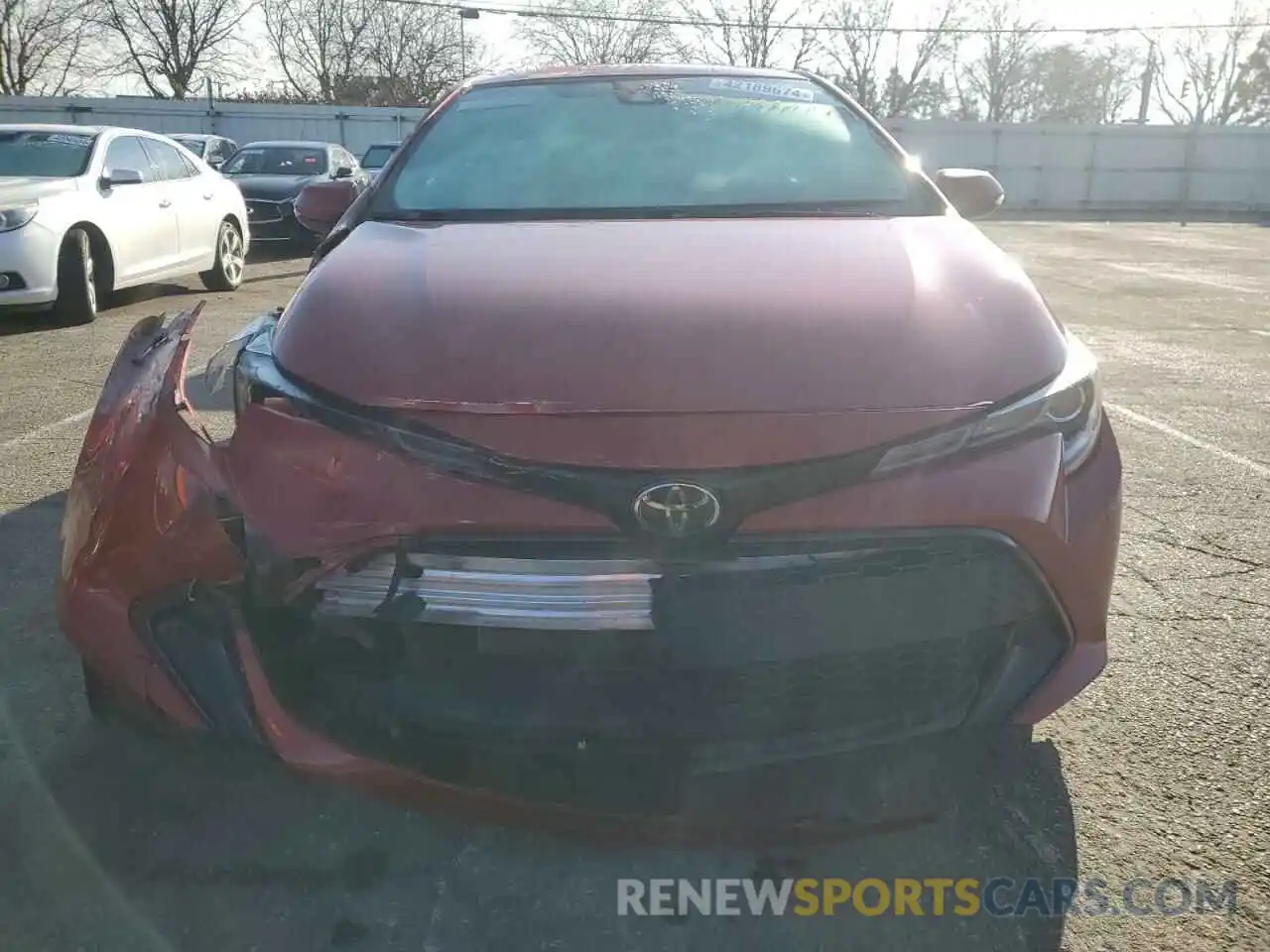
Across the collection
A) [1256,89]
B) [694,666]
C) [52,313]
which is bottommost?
[52,313]

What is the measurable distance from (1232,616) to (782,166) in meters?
1.72

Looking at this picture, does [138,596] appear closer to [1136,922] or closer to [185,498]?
[185,498]

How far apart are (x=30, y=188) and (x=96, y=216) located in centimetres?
46

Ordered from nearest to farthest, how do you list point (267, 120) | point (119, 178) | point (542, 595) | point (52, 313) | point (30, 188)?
point (542, 595)
point (30, 188)
point (119, 178)
point (52, 313)
point (267, 120)

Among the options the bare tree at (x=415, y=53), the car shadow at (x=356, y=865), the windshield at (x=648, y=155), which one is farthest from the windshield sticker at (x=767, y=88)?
the bare tree at (x=415, y=53)

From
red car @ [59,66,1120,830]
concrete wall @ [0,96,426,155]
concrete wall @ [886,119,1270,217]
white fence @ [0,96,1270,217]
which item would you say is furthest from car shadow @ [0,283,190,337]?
concrete wall @ [886,119,1270,217]

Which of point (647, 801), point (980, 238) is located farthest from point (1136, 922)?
point (980, 238)

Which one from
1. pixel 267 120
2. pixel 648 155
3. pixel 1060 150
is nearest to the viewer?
pixel 648 155

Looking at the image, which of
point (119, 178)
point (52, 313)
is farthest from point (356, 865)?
point (52, 313)

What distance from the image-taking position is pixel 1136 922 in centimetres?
174

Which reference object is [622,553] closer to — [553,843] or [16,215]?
[553,843]

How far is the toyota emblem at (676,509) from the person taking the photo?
158cm

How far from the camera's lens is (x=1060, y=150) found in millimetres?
28641

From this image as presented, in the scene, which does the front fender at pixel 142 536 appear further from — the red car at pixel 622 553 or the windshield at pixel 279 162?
the windshield at pixel 279 162
